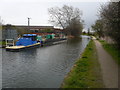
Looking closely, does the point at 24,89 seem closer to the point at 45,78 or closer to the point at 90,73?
the point at 45,78

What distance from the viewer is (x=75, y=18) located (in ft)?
232

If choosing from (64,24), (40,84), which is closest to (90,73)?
(40,84)

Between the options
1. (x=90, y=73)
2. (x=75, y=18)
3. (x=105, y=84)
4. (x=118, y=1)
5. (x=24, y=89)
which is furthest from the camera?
(x=75, y=18)

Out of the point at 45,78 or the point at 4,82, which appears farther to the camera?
the point at 45,78

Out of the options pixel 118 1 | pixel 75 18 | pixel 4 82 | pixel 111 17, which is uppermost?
pixel 75 18

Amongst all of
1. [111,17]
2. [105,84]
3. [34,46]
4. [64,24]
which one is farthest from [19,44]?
[64,24]

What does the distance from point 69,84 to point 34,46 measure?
66.4ft

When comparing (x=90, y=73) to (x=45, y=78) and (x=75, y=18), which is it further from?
(x=75, y=18)

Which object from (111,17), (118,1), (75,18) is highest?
(75,18)

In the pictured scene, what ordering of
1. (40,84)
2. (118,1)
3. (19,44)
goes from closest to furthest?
(40,84), (118,1), (19,44)

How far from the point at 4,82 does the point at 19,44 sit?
1747 cm

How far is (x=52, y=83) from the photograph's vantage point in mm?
8312

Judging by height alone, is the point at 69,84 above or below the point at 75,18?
below

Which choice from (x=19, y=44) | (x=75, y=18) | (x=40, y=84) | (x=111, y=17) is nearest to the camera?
(x=40, y=84)
